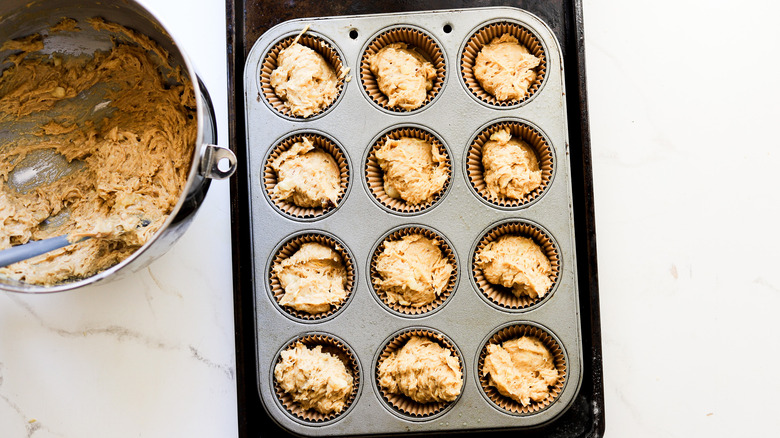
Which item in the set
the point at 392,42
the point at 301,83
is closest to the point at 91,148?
the point at 301,83

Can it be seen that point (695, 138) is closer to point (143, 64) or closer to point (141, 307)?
point (143, 64)

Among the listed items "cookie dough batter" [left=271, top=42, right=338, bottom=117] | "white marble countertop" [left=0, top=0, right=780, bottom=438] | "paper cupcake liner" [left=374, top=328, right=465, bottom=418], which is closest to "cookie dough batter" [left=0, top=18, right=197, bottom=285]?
"white marble countertop" [left=0, top=0, right=780, bottom=438]

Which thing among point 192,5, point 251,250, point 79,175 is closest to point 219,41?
point 192,5

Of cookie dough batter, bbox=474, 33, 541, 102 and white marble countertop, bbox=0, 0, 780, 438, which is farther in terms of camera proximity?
white marble countertop, bbox=0, 0, 780, 438

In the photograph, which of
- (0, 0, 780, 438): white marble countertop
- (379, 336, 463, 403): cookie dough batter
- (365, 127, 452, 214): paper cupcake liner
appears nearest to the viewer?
(379, 336, 463, 403): cookie dough batter

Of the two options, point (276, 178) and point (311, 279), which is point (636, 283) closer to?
point (311, 279)

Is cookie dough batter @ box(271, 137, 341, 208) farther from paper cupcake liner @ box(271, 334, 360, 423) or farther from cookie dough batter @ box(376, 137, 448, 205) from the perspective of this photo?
paper cupcake liner @ box(271, 334, 360, 423)
